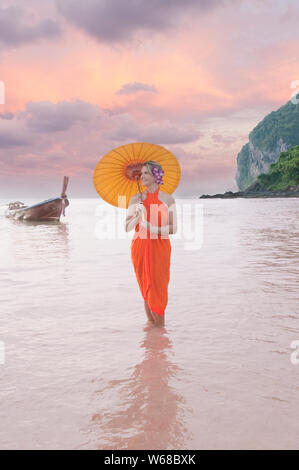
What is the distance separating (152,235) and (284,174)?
103 m

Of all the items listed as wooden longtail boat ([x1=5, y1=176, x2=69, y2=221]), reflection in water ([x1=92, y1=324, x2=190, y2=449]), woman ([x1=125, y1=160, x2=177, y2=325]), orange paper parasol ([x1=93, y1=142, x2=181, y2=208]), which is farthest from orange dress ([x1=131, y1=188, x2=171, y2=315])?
wooden longtail boat ([x1=5, y1=176, x2=69, y2=221])

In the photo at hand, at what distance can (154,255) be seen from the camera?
4.51 meters

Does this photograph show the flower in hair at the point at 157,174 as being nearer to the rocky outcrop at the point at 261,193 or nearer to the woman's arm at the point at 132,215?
the woman's arm at the point at 132,215

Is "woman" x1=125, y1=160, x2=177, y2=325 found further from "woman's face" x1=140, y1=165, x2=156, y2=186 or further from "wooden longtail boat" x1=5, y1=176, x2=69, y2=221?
"wooden longtail boat" x1=5, y1=176, x2=69, y2=221

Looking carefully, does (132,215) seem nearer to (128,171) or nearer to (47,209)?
(128,171)

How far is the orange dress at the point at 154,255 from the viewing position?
4.50 metres

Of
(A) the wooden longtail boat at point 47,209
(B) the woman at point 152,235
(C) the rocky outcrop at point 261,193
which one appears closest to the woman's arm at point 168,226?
(B) the woman at point 152,235

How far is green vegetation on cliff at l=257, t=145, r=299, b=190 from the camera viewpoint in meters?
96.4

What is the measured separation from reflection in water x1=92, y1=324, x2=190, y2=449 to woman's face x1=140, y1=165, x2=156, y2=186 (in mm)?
1963

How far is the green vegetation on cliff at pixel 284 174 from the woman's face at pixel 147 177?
9715 cm

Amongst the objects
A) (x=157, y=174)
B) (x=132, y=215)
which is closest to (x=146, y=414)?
(x=132, y=215)

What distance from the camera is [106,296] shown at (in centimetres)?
623

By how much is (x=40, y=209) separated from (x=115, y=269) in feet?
62.5
